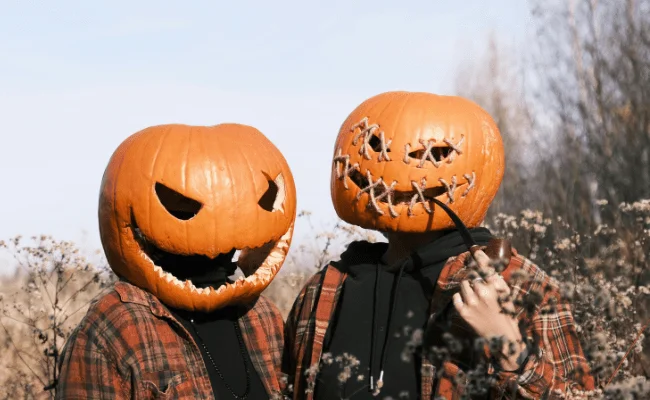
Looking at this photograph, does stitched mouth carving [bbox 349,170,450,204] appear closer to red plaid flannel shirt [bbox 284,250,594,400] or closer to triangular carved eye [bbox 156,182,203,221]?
red plaid flannel shirt [bbox 284,250,594,400]

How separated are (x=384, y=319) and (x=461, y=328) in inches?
13.6

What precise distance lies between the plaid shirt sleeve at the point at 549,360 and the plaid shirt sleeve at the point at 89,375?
1432mm

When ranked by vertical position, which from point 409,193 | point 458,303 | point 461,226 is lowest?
point 458,303

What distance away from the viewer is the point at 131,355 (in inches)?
127

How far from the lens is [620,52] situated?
46.7 ft

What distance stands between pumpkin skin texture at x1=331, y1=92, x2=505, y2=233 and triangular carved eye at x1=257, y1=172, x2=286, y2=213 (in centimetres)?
31

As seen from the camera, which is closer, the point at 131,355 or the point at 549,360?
the point at 549,360

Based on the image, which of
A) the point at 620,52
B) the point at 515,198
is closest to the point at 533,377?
the point at 620,52

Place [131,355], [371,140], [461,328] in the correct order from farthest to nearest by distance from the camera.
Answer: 1. [371,140]
2. [131,355]
3. [461,328]

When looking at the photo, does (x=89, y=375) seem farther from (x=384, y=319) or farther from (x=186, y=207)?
(x=384, y=319)

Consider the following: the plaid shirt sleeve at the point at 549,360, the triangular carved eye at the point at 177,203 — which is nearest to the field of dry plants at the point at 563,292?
the plaid shirt sleeve at the point at 549,360

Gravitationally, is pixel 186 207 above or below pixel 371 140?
below

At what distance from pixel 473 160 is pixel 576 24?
1438 cm

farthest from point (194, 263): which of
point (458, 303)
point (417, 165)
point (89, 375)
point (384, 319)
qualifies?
point (458, 303)
